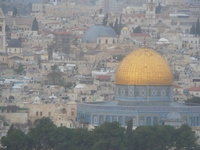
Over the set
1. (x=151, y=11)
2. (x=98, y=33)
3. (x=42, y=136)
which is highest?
(x=42, y=136)

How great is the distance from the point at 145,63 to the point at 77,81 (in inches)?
1034

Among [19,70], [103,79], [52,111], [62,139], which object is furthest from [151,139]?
[19,70]

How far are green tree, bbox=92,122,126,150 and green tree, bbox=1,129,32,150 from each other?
2859mm

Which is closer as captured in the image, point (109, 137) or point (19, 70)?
point (109, 137)

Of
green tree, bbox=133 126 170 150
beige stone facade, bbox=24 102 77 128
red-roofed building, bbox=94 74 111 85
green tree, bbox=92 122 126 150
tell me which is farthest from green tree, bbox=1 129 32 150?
red-roofed building, bbox=94 74 111 85

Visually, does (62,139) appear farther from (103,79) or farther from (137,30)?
(137,30)

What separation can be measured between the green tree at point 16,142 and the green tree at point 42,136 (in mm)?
508

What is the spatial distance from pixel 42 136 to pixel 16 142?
2045 mm

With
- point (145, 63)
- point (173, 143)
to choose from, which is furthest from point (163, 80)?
point (173, 143)

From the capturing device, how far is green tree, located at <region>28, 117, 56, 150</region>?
79688mm

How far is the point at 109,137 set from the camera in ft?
262

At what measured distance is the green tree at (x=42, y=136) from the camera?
7969 cm

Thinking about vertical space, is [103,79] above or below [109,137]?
below

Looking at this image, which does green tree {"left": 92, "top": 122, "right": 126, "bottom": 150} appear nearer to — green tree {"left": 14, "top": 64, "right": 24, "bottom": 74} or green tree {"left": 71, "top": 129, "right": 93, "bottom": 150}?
green tree {"left": 71, "top": 129, "right": 93, "bottom": 150}
